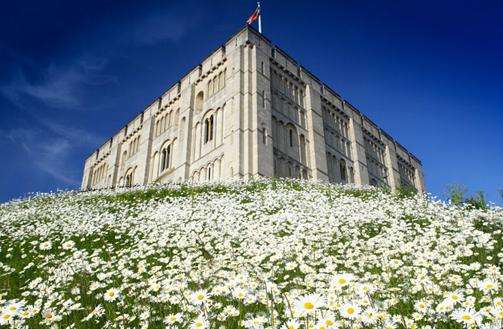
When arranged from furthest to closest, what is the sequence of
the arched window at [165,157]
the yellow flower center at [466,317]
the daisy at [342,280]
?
the arched window at [165,157] < the daisy at [342,280] < the yellow flower center at [466,317]

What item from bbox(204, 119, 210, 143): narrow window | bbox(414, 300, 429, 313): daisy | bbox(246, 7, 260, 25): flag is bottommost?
bbox(414, 300, 429, 313): daisy

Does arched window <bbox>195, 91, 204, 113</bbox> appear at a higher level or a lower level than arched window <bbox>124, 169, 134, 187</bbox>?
higher

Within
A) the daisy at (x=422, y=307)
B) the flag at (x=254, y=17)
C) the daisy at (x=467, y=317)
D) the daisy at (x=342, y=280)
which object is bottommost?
the daisy at (x=467, y=317)

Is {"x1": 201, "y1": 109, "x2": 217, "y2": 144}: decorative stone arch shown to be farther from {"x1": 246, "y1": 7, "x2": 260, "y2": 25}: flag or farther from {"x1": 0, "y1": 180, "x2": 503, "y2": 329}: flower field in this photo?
{"x1": 0, "y1": 180, "x2": 503, "y2": 329}: flower field

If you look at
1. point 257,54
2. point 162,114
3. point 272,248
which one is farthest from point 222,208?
point 162,114

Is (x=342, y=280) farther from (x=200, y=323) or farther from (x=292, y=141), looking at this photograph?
(x=292, y=141)

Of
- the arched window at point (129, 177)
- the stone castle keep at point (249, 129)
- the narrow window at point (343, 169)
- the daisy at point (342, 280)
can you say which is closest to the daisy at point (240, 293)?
the daisy at point (342, 280)

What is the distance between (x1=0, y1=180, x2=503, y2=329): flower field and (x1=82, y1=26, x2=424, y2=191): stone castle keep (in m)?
24.5

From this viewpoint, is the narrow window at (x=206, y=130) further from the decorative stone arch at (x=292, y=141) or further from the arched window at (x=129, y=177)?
the arched window at (x=129, y=177)

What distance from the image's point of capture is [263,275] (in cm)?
540

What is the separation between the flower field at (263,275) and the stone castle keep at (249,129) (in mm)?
24483

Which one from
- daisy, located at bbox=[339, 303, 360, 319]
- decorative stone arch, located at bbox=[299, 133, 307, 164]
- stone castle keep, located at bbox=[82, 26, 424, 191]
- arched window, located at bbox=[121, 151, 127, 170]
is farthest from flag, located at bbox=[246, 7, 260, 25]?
daisy, located at bbox=[339, 303, 360, 319]

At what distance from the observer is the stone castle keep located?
3941cm

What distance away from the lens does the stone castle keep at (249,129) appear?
39406 millimetres
